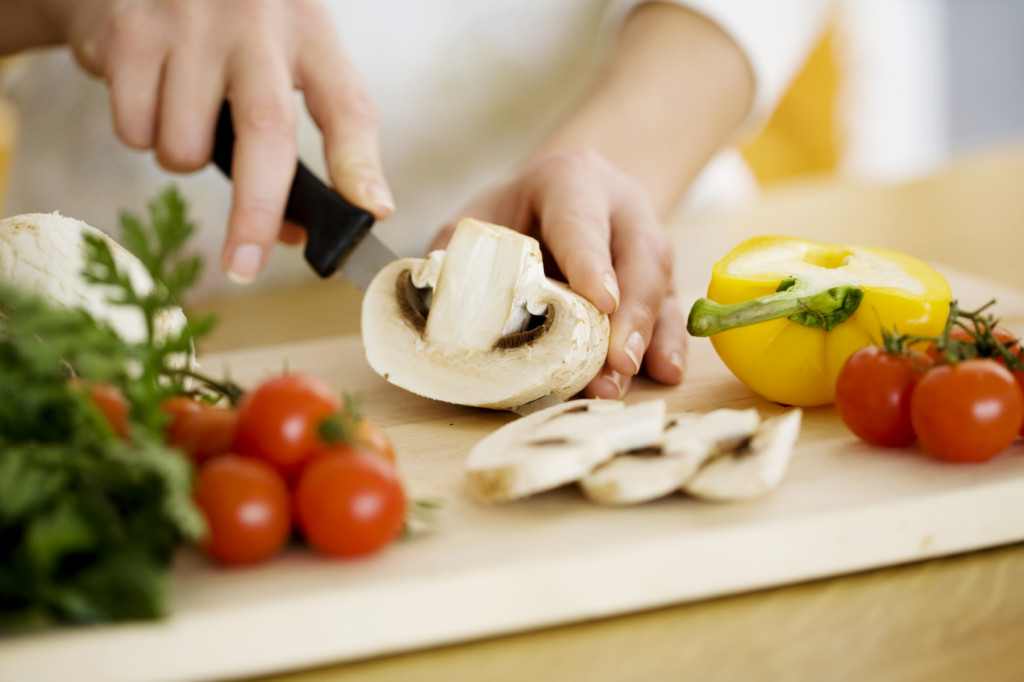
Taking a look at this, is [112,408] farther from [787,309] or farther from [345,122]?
[787,309]

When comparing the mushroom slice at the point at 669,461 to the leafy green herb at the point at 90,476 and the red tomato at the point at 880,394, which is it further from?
the leafy green herb at the point at 90,476

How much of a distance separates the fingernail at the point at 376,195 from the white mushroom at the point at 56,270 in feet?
1.19

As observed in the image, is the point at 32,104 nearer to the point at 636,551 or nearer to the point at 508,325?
the point at 508,325

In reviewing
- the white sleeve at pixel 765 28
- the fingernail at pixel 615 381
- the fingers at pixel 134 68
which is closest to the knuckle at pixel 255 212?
the fingers at pixel 134 68

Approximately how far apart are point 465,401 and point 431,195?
138 centimetres

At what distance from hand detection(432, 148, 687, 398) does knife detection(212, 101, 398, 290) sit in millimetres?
224

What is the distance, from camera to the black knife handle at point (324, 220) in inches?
61.9

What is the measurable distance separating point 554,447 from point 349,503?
10.4 inches

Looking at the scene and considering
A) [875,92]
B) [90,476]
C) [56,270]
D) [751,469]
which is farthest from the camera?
[875,92]

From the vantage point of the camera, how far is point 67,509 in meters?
0.90

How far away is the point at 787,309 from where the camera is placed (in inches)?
56.4

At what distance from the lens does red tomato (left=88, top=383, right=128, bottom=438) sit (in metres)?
1.01

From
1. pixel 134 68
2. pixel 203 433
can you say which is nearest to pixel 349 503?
pixel 203 433

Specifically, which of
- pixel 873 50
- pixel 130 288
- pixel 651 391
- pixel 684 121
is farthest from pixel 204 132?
pixel 873 50
